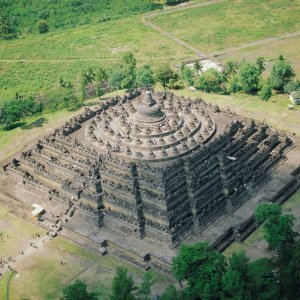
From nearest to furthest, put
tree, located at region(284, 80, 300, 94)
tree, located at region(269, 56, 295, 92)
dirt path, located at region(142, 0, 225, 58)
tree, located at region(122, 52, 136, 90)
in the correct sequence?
tree, located at region(284, 80, 300, 94)
tree, located at region(269, 56, 295, 92)
tree, located at region(122, 52, 136, 90)
dirt path, located at region(142, 0, 225, 58)

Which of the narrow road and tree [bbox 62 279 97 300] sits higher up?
tree [bbox 62 279 97 300]

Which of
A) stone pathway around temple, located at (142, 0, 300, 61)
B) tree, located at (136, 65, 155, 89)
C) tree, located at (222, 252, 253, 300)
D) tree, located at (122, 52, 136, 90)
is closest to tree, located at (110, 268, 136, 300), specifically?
tree, located at (222, 252, 253, 300)

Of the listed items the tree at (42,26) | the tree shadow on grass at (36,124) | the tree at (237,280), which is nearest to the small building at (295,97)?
the tree shadow on grass at (36,124)

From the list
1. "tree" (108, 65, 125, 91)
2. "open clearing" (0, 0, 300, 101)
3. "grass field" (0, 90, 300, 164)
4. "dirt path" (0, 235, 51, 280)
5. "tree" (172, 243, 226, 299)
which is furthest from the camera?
"open clearing" (0, 0, 300, 101)

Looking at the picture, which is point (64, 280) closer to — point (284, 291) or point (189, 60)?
point (284, 291)

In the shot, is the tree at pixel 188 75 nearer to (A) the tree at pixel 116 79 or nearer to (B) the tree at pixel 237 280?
(A) the tree at pixel 116 79

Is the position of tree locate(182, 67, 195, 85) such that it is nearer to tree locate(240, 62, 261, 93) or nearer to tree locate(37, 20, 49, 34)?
tree locate(240, 62, 261, 93)

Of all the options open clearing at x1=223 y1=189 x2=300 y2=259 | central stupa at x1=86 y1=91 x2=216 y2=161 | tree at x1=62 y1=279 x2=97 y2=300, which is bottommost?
open clearing at x1=223 y1=189 x2=300 y2=259

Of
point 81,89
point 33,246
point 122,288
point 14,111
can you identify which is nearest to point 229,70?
point 81,89
